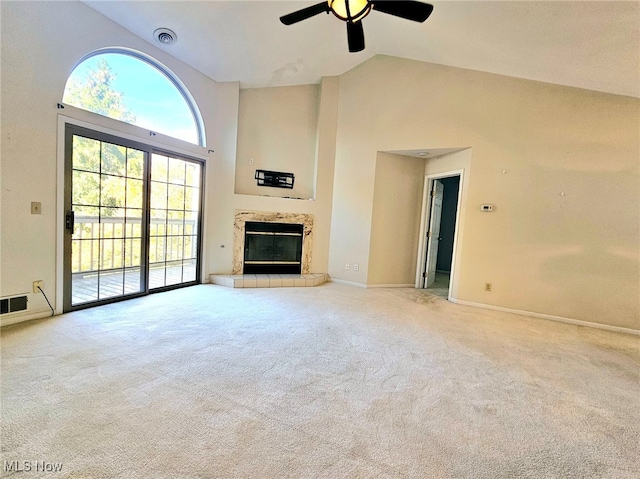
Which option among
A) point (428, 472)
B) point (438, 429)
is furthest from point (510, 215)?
point (428, 472)

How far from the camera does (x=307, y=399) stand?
181 cm

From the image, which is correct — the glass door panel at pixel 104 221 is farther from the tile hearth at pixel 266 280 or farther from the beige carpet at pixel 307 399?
the tile hearth at pixel 266 280

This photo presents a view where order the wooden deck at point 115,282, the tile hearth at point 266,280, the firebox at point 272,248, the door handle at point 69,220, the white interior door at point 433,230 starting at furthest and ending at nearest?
the white interior door at point 433,230 → the firebox at point 272,248 → the tile hearth at point 266,280 → the wooden deck at point 115,282 → the door handle at point 69,220

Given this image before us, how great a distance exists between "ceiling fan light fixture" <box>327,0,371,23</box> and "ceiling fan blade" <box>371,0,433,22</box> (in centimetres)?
7

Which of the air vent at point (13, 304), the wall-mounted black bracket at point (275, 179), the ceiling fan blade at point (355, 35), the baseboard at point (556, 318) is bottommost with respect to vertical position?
the baseboard at point (556, 318)

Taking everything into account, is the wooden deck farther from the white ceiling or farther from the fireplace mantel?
the white ceiling

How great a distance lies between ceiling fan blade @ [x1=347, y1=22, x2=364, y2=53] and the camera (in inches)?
98.4

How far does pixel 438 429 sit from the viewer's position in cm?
161

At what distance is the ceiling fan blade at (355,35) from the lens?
2.50 meters

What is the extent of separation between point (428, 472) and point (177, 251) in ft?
13.5

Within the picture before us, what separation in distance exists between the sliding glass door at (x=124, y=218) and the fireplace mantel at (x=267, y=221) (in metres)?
0.64

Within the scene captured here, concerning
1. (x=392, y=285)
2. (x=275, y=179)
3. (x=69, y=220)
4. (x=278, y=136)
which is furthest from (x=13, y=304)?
(x=392, y=285)

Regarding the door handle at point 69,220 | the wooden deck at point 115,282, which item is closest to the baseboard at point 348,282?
the wooden deck at point 115,282

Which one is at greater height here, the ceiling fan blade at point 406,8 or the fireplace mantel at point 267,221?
the ceiling fan blade at point 406,8
